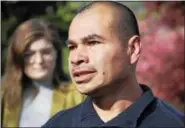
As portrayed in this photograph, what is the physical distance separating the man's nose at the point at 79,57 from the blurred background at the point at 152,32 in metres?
1.02

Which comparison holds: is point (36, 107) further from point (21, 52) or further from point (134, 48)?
point (134, 48)

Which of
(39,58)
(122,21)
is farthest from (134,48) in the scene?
(39,58)

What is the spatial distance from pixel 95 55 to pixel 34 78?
1.11 metres

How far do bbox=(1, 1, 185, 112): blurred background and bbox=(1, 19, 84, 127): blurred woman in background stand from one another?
0.12 feet

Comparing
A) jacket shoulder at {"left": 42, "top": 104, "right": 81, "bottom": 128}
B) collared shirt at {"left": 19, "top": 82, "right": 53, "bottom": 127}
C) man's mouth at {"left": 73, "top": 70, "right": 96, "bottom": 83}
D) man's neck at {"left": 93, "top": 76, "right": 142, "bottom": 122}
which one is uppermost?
man's mouth at {"left": 73, "top": 70, "right": 96, "bottom": 83}

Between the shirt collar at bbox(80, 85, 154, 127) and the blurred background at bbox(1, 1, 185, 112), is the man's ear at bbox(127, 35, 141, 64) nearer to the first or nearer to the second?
the shirt collar at bbox(80, 85, 154, 127)

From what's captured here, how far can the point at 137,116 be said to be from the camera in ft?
2.66

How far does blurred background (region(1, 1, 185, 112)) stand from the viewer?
1.85m

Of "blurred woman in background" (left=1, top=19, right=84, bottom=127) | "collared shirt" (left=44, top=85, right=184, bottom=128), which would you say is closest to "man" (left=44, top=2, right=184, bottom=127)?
"collared shirt" (left=44, top=85, right=184, bottom=128)

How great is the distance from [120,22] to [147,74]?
1.10m

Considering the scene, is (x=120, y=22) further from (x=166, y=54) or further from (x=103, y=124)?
(x=166, y=54)

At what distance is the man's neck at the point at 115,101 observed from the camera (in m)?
0.82

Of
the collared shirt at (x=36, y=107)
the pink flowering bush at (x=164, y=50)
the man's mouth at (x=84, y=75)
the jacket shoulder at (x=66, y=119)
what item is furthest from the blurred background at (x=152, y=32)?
the man's mouth at (x=84, y=75)

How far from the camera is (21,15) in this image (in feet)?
6.13
